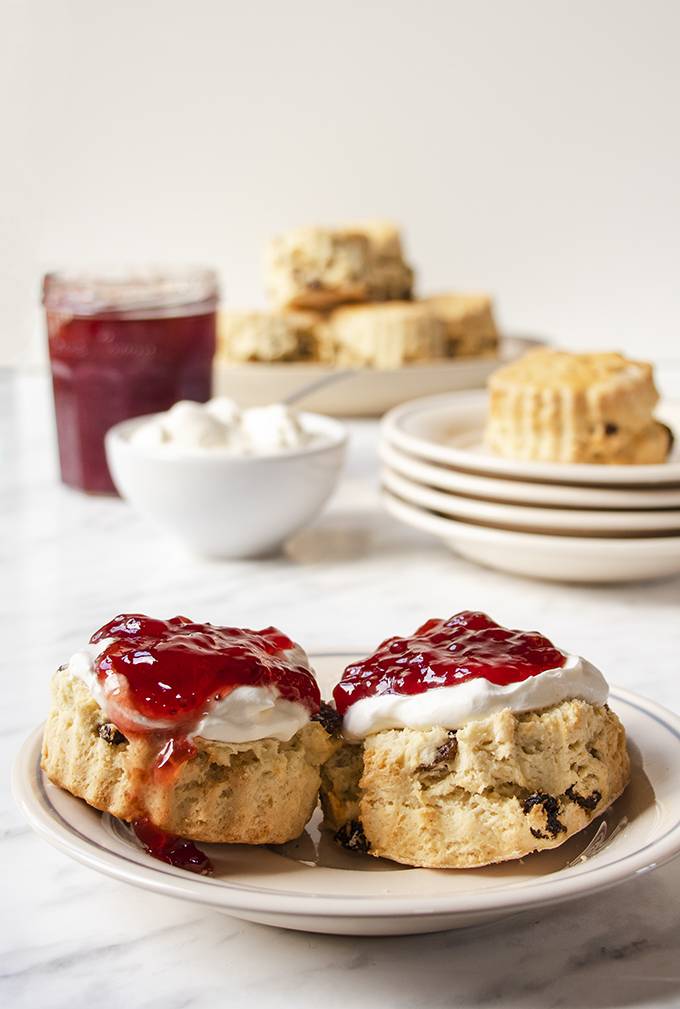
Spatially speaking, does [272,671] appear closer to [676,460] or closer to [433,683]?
[433,683]

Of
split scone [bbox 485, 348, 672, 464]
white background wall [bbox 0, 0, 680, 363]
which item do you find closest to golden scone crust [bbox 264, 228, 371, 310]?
split scone [bbox 485, 348, 672, 464]

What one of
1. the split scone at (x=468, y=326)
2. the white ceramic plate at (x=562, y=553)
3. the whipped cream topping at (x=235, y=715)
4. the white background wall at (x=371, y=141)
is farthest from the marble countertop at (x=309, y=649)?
the white background wall at (x=371, y=141)

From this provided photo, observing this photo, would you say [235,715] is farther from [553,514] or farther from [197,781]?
[553,514]

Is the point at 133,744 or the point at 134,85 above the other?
the point at 134,85

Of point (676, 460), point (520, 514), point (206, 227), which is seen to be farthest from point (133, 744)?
point (206, 227)

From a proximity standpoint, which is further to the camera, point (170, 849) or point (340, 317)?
point (340, 317)

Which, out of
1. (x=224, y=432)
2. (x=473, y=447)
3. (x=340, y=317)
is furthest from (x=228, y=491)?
(x=340, y=317)
